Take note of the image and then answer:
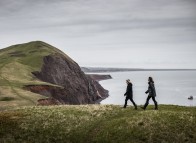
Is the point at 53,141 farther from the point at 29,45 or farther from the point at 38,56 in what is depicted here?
the point at 29,45

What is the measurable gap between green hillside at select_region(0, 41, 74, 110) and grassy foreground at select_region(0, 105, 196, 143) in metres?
24.1

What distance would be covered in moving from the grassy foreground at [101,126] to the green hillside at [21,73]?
24144 mm

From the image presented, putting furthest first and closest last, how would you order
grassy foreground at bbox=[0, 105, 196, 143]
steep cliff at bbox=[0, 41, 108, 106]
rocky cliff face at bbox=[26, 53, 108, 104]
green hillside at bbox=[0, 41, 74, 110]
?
rocky cliff face at bbox=[26, 53, 108, 104] → steep cliff at bbox=[0, 41, 108, 106] → green hillside at bbox=[0, 41, 74, 110] → grassy foreground at bbox=[0, 105, 196, 143]

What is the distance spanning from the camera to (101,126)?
38.6 meters

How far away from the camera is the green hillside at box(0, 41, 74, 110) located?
3039 inches

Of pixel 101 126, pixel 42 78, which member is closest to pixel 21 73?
pixel 42 78

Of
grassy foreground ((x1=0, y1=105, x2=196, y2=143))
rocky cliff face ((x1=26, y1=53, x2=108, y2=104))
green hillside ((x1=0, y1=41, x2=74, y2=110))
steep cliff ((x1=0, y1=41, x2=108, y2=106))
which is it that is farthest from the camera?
rocky cliff face ((x1=26, y1=53, x2=108, y2=104))

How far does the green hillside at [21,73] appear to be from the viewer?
7719 centimetres

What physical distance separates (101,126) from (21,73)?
305 feet

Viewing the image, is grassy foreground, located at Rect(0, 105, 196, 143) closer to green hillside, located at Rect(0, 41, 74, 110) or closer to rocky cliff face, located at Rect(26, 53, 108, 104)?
green hillside, located at Rect(0, 41, 74, 110)

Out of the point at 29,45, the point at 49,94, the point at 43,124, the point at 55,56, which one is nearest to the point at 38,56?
the point at 55,56

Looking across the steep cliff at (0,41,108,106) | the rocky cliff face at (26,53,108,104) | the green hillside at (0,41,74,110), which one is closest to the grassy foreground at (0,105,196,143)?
the green hillside at (0,41,74,110)

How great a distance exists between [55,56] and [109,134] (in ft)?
430

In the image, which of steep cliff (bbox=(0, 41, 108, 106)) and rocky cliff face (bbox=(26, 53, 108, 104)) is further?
rocky cliff face (bbox=(26, 53, 108, 104))
